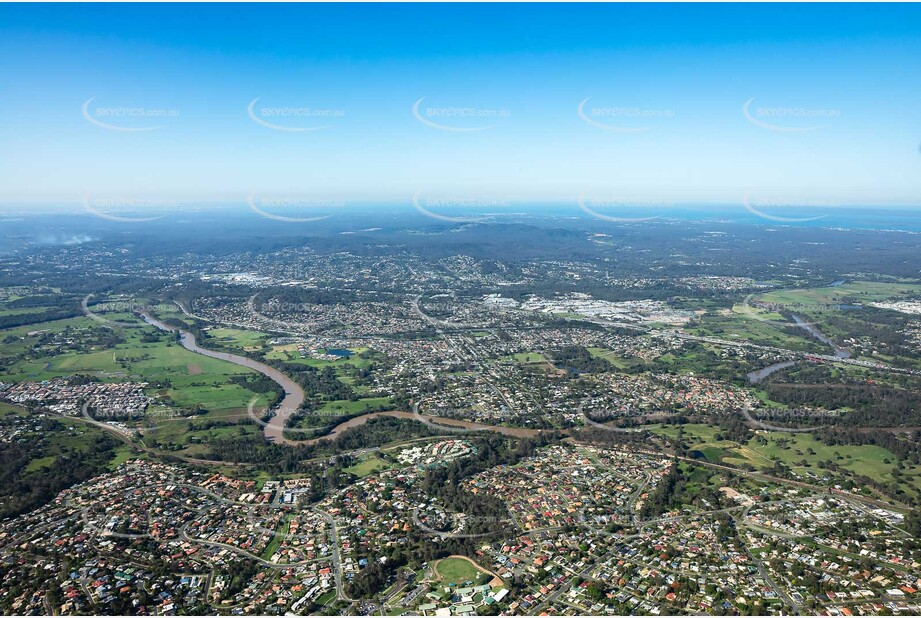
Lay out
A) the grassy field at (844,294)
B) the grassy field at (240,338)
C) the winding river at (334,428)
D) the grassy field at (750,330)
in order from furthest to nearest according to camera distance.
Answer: the grassy field at (844,294), the grassy field at (750,330), the grassy field at (240,338), the winding river at (334,428)

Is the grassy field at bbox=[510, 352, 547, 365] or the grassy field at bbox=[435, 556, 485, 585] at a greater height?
the grassy field at bbox=[510, 352, 547, 365]

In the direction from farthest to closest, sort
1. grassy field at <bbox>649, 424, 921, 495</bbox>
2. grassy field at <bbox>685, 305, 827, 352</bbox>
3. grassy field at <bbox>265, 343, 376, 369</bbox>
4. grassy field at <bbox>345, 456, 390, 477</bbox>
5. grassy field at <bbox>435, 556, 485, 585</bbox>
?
1. grassy field at <bbox>685, 305, 827, 352</bbox>
2. grassy field at <bbox>265, 343, 376, 369</bbox>
3. grassy field at <bbox>345, 456, 390, 477</bbox>
4. grassy field at <bbox>649, 424, 921, 495</bbox>
5. grassy field at <bbox>435, 556, 485, 585</bbox>

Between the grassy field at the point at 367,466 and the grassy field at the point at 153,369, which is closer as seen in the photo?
the grassy field at the point at 367,466

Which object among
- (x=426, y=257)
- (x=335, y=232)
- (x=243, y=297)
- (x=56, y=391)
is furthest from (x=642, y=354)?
(x=335, y=232)

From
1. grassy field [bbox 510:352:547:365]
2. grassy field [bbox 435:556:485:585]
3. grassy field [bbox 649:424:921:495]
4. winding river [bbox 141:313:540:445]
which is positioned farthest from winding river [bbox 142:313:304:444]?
grassy field [bbox 649:424:921:495]

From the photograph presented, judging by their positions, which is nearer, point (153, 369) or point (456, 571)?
point (456, 571)

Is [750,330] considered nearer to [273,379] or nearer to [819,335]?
[819,335]

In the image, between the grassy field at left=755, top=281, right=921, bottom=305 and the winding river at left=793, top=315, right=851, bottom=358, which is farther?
the grassy field at left=755, top=281, right=921, bottom=305

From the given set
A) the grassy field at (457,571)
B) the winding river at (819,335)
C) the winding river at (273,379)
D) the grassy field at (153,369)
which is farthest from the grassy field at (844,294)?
the grassy field at (457,571)

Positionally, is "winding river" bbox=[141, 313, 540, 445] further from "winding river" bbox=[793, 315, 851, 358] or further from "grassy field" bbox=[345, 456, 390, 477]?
"winding river" bbox=[793, 315, 851, 358]

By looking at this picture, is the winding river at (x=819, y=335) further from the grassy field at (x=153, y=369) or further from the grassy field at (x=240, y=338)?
the grassy field at (x=240, y=338)

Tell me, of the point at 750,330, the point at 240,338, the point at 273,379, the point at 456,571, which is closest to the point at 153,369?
the point at 273,379
